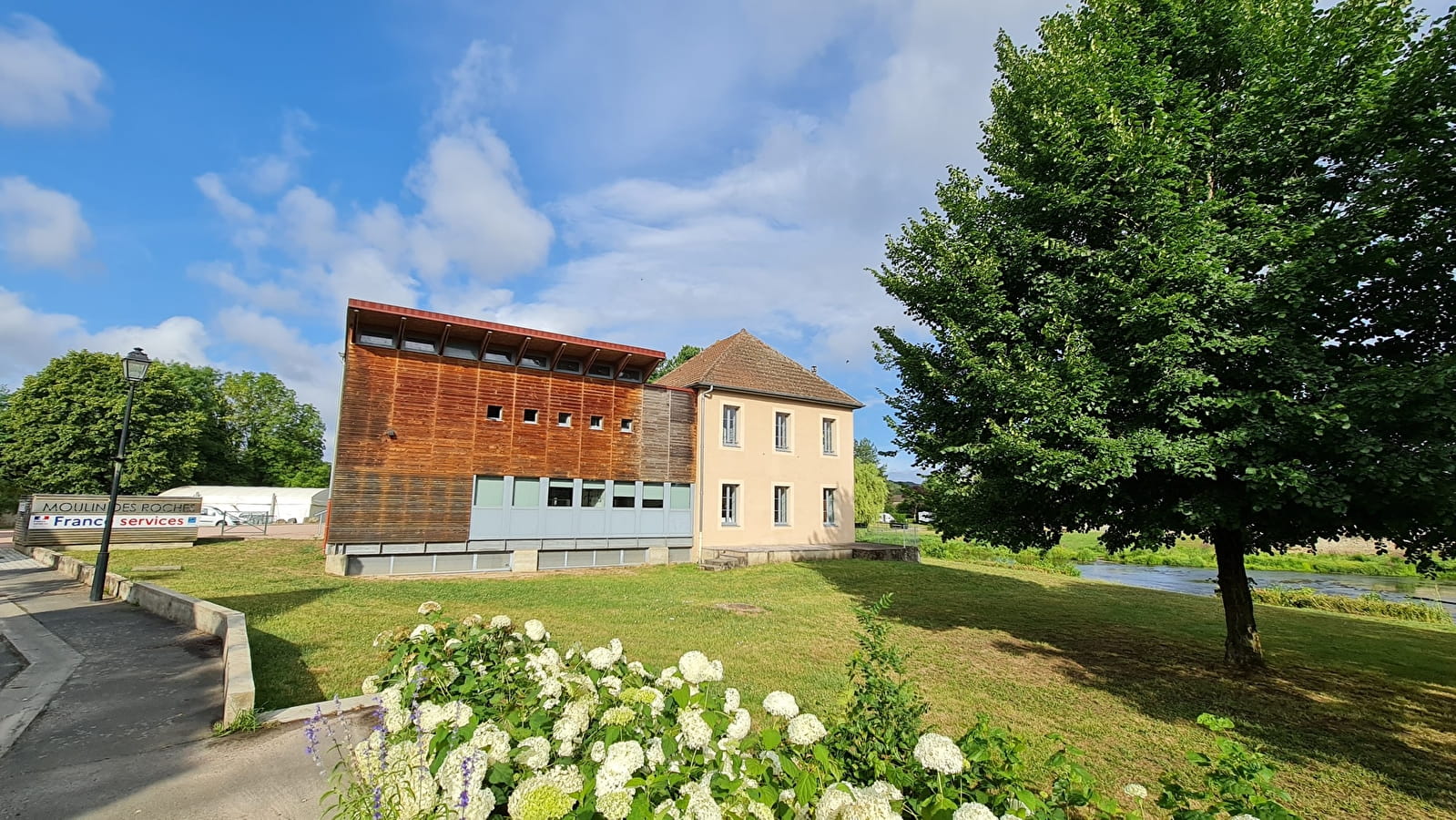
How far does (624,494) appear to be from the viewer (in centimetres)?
2128

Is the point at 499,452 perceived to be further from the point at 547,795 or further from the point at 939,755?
A: the point at 939,755

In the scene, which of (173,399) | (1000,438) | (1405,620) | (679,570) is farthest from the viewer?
(173,399)

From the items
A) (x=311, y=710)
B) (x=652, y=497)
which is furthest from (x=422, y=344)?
(x=311, y=710)

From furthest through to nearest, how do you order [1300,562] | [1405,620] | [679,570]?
1. [1300,562]
2. [679,570]
3. [1405,620]

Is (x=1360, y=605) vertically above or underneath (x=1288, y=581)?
above

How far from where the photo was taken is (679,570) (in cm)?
1986

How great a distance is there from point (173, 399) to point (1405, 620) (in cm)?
6297

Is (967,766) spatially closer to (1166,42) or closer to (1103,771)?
(1103,771)

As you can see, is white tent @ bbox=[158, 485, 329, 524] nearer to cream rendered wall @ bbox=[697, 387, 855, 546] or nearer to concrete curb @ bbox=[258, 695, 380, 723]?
cream rendered wall @ bbox=[697, 387, 855, 546]

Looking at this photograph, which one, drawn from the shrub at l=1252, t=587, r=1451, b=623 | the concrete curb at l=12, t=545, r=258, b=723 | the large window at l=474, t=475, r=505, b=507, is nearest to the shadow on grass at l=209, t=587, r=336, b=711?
the concrete curb at l=12, t=545, r=258, b=723

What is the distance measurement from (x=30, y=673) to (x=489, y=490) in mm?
11997

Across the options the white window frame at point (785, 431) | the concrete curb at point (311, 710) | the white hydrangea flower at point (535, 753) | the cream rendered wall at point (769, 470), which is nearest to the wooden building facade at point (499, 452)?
the cream rendered wall at point (769, 470)

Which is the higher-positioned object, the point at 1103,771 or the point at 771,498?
the point at 771,498

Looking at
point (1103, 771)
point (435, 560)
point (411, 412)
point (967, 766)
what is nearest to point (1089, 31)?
point (1103, 771)
